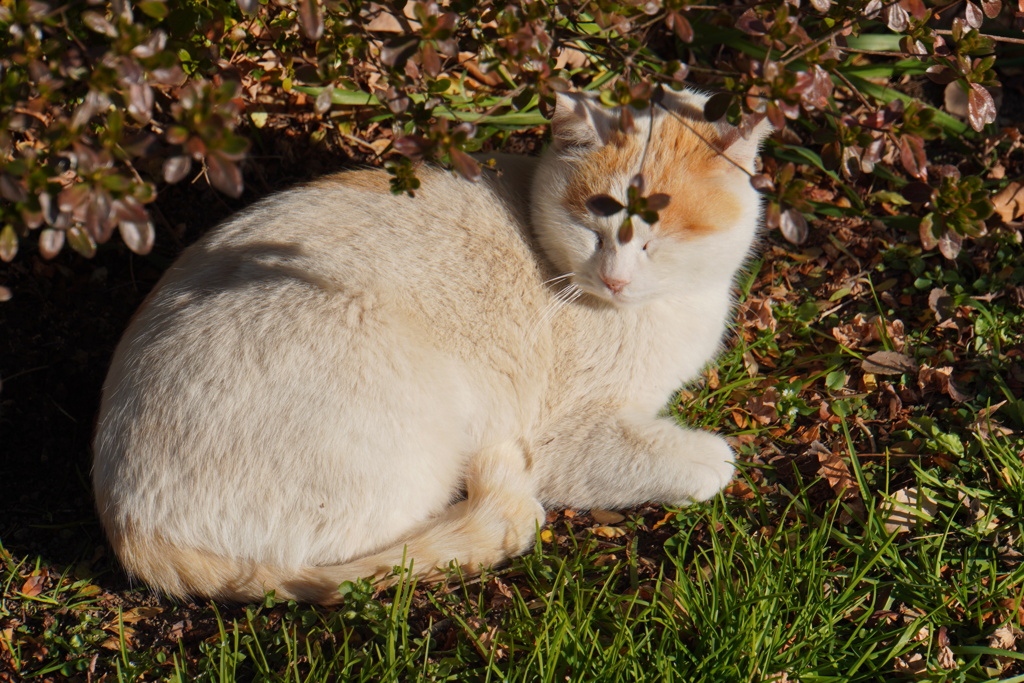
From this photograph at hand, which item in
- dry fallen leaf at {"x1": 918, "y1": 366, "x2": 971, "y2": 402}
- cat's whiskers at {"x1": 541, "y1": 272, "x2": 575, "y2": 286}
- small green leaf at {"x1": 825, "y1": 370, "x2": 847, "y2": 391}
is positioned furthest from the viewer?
small green leaf at {"x1": 825, "y1": 370, "x2": 847, "y2": 391}

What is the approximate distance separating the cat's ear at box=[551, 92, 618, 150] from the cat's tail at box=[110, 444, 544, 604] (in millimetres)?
1112

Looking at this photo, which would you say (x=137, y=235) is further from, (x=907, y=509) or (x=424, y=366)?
(x=907, y=509)

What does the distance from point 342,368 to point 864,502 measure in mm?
1628

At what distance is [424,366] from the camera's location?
2.37 m

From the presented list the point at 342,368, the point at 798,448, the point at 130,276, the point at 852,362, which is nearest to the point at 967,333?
the point at 852,362

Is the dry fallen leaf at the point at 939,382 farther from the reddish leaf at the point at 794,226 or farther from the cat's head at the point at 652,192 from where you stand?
the reddish leaf at the point at 794,226

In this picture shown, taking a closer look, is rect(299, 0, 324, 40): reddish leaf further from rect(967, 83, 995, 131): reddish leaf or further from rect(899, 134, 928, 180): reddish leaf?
rect(967, 83, 995, 131): reddish leaf

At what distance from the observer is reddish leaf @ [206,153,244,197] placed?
1.40 m

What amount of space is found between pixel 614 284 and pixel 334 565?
1.16 m

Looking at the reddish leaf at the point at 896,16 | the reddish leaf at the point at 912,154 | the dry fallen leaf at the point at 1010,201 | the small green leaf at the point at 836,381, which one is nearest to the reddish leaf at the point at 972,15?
the reddish leaf at the point at 896,16

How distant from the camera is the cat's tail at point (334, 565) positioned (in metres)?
2.24

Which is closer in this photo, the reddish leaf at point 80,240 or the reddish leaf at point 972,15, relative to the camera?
the reddish leaf at point 80,240

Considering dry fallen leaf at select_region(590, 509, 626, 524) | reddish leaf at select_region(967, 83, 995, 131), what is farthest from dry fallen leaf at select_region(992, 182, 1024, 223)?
dry fallen leaf at select_region(590, 509, 626, 524)

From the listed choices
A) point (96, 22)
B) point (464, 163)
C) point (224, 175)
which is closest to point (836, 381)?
point (464, 163)
